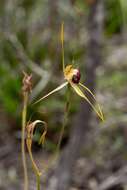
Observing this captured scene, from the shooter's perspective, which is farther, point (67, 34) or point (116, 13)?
point (116, 13)

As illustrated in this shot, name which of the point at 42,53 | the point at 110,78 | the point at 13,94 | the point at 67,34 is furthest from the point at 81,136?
the point at 67,34

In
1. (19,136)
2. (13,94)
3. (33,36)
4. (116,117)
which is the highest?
(33,36)

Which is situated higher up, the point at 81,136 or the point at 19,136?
the point at 19,136

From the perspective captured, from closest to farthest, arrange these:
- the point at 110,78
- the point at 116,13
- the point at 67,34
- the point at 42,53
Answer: the point at 42,53 → the point at 110,78 → the point at 67,34 → the point at 116,13

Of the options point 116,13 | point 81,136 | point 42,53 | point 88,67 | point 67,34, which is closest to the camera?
point 88,67

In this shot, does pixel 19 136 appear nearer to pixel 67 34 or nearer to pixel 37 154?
pixel 37 154

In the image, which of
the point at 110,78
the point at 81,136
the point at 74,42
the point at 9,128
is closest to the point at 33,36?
Result: the point at 74,42

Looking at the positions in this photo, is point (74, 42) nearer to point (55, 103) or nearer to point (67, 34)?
point (67, 34)
